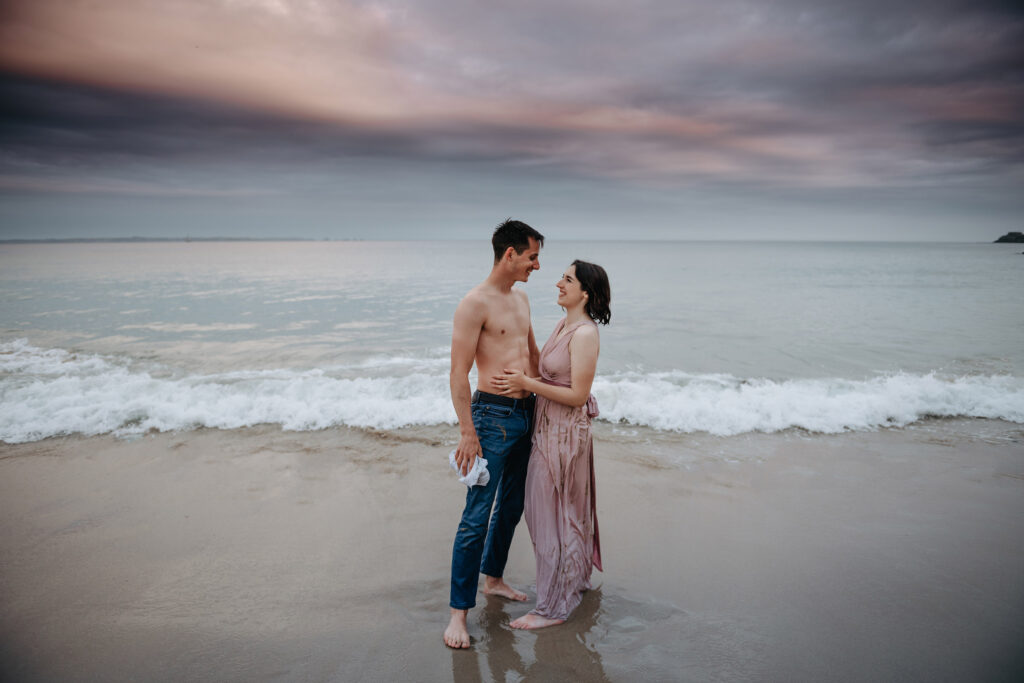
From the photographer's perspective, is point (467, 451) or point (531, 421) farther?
point (531, 421)

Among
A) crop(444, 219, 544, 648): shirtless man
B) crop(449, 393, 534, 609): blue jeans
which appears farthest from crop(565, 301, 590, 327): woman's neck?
crop(449, 393, 534, 609): blue jeans

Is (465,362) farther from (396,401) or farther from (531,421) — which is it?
(396,401)

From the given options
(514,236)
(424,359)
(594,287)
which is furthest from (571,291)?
(424,359)

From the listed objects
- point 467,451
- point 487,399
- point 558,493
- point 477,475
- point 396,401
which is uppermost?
point 487,399

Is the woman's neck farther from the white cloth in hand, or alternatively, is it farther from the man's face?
the white cloth in hand

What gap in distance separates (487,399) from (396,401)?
5076mm

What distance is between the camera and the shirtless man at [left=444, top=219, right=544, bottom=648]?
10.0ft

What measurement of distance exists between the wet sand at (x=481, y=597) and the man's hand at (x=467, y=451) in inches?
42.0

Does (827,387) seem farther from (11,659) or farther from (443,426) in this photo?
(11,659)

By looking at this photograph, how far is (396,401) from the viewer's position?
26.0 ft

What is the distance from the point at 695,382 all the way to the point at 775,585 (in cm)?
646

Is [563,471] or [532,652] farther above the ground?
[563,471]

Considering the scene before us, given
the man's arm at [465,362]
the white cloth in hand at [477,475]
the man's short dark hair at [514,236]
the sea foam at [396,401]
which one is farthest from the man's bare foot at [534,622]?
the sea foam at [396,401]

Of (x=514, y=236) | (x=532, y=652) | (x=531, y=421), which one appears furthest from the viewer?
(x=531, y=421)
